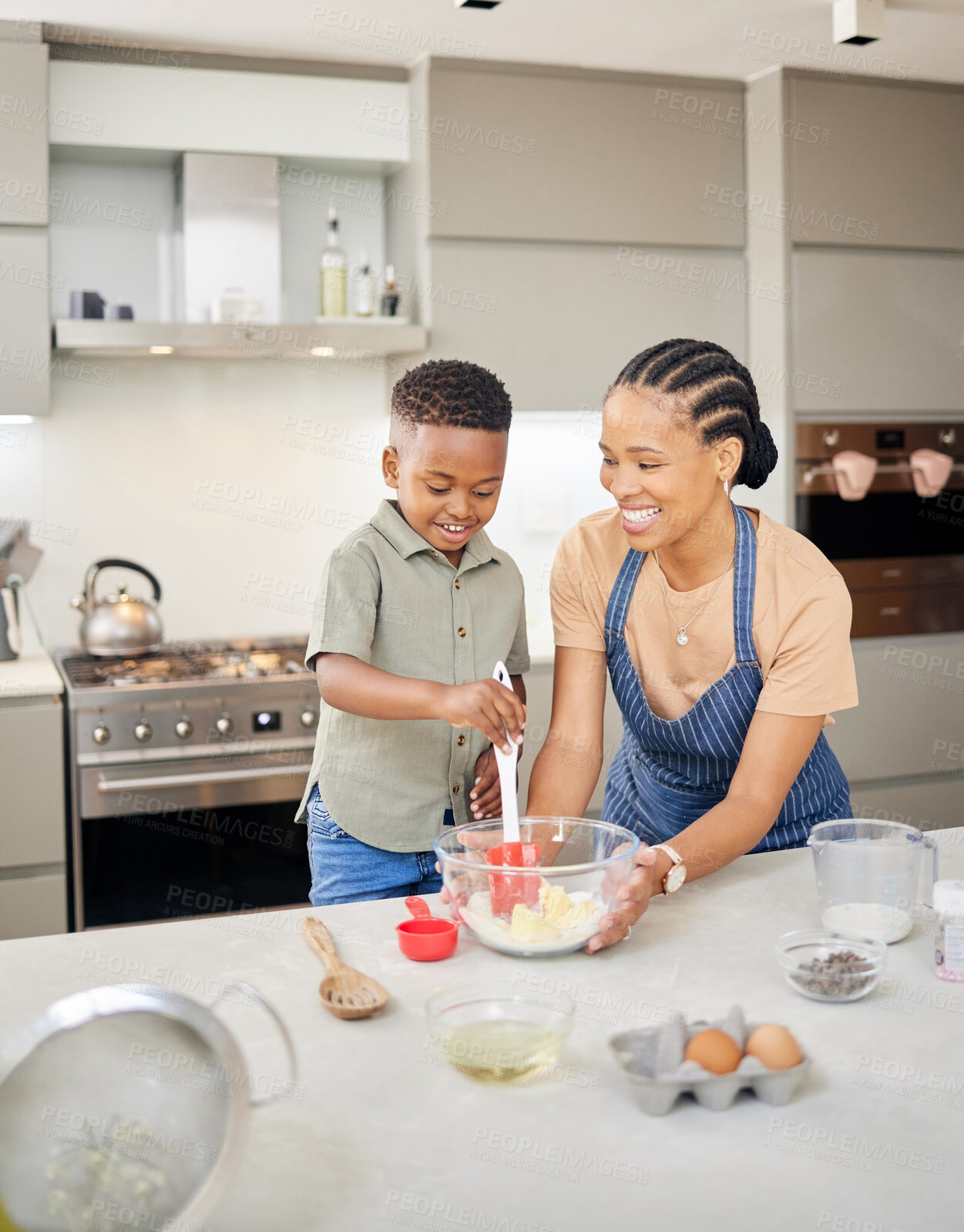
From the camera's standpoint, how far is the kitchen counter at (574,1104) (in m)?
0.76

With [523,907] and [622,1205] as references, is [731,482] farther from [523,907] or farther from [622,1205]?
[622,1205]

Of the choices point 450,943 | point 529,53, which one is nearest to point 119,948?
point 450,943

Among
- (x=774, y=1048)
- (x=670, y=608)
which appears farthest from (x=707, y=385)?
(x=774, y=1048)

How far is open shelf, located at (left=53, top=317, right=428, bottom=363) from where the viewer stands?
2797mm

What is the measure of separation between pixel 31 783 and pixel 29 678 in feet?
0.74

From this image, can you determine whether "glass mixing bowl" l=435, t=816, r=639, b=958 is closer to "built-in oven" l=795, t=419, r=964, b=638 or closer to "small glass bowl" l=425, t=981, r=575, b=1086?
"small glass bowl" l=425, t=981, r=575, b=1086

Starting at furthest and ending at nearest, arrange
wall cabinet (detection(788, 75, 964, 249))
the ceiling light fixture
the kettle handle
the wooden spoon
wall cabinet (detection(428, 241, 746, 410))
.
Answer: wall cabinet (detection(788, 75, 964, 249)) < wall cabinet (detection(428, 241, 746, 410)) < the kettle handle < the ceiling light fixture < the wooden spoon

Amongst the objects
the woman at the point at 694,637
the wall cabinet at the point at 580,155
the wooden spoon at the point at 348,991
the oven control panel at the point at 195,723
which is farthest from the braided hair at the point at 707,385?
the wall cabinet at the point at 580,155

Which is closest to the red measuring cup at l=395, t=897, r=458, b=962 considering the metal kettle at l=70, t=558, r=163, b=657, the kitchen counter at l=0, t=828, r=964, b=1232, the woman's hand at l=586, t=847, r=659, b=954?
the kitchen counter at l=0, t=828, r=964, b=1232

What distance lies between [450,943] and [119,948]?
322 mm

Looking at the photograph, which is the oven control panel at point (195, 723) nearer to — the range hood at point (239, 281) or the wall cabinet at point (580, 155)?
the range hood at point (239, 281)

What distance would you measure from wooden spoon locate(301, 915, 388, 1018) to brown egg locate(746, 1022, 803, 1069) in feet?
1.03

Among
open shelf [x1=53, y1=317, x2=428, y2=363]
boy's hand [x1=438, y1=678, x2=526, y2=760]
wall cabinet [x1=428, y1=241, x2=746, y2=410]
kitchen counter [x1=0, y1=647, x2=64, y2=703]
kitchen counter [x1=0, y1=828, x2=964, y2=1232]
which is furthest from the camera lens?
wall cabinet [x1=428, y1=241, x2=746, y2=410]

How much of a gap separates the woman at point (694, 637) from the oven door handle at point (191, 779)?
4.07 feet
